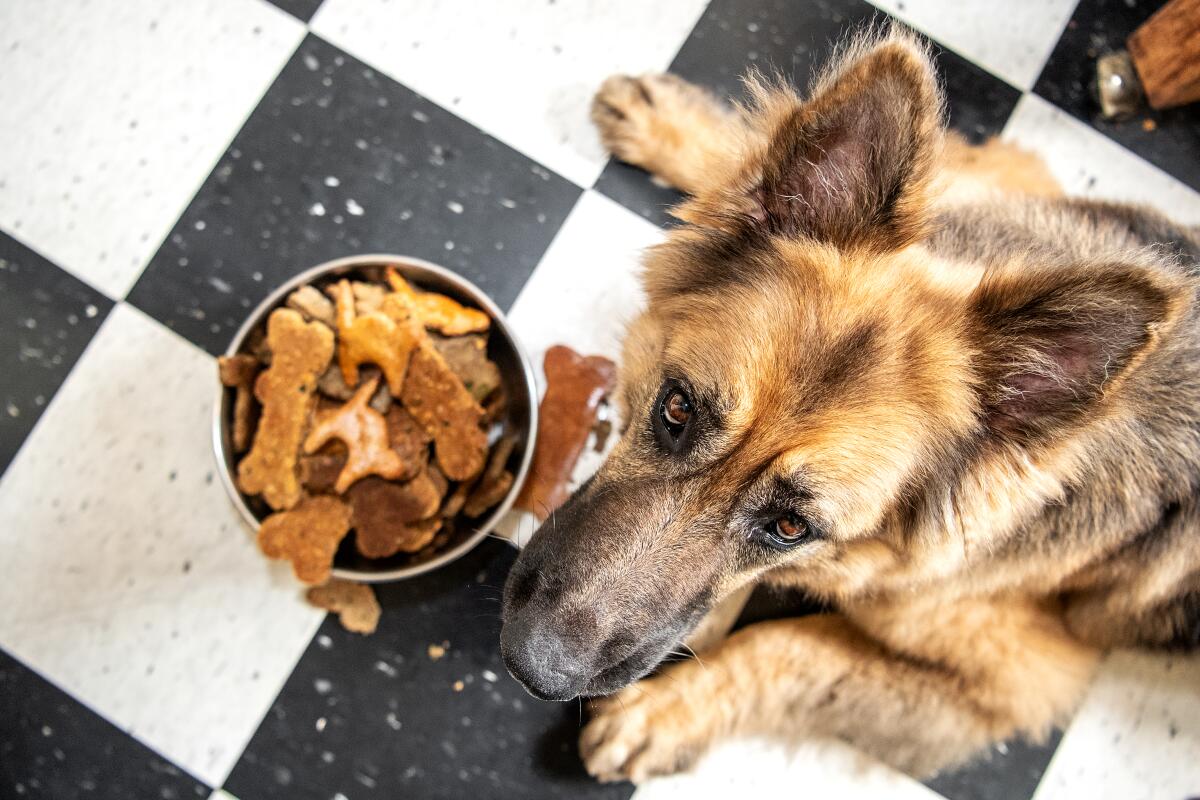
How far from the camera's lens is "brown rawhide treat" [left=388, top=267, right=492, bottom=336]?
1.96m

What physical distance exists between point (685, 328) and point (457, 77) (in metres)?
1.31

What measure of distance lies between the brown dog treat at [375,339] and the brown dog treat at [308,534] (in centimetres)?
30

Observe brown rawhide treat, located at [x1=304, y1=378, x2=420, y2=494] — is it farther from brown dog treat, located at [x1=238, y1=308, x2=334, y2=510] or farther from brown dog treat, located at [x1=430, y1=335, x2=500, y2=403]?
brown dog treat, located at [x1=430, y1=335, x2=500, y2=403]

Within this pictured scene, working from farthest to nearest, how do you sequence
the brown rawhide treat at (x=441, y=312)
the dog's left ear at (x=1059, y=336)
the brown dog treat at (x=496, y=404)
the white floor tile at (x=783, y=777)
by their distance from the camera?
the white floor tile at (x=783, y=777), the brown dog treat at (x=496, y=404), the brown rawhide treat at (x=441, y=312), the dog's left ear at (x=1059, y=336)

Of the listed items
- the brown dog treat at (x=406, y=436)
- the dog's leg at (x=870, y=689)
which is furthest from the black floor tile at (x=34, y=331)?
the dog's leg at (x=870, y=689)

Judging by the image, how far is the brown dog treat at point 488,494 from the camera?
6.50 feet

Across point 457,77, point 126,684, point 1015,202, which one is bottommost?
point 126,684

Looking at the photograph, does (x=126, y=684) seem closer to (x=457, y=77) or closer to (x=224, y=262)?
(x=224, y=262)

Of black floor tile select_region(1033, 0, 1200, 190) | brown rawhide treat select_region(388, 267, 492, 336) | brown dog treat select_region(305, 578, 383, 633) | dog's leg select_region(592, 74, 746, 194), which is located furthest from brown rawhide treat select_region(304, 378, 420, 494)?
black floor tile select_region(1033, 0, 1200, 190)

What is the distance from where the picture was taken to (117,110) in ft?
7.61

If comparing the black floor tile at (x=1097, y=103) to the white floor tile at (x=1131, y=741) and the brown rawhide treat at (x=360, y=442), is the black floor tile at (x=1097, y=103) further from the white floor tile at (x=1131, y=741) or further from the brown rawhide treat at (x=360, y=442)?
the brown rawhide treat at (x=360, y=442)

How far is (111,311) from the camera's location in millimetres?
2230

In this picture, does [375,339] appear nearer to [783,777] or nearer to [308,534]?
[308,534]

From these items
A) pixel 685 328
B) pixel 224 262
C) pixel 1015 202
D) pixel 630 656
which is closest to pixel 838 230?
pixel 685 328
